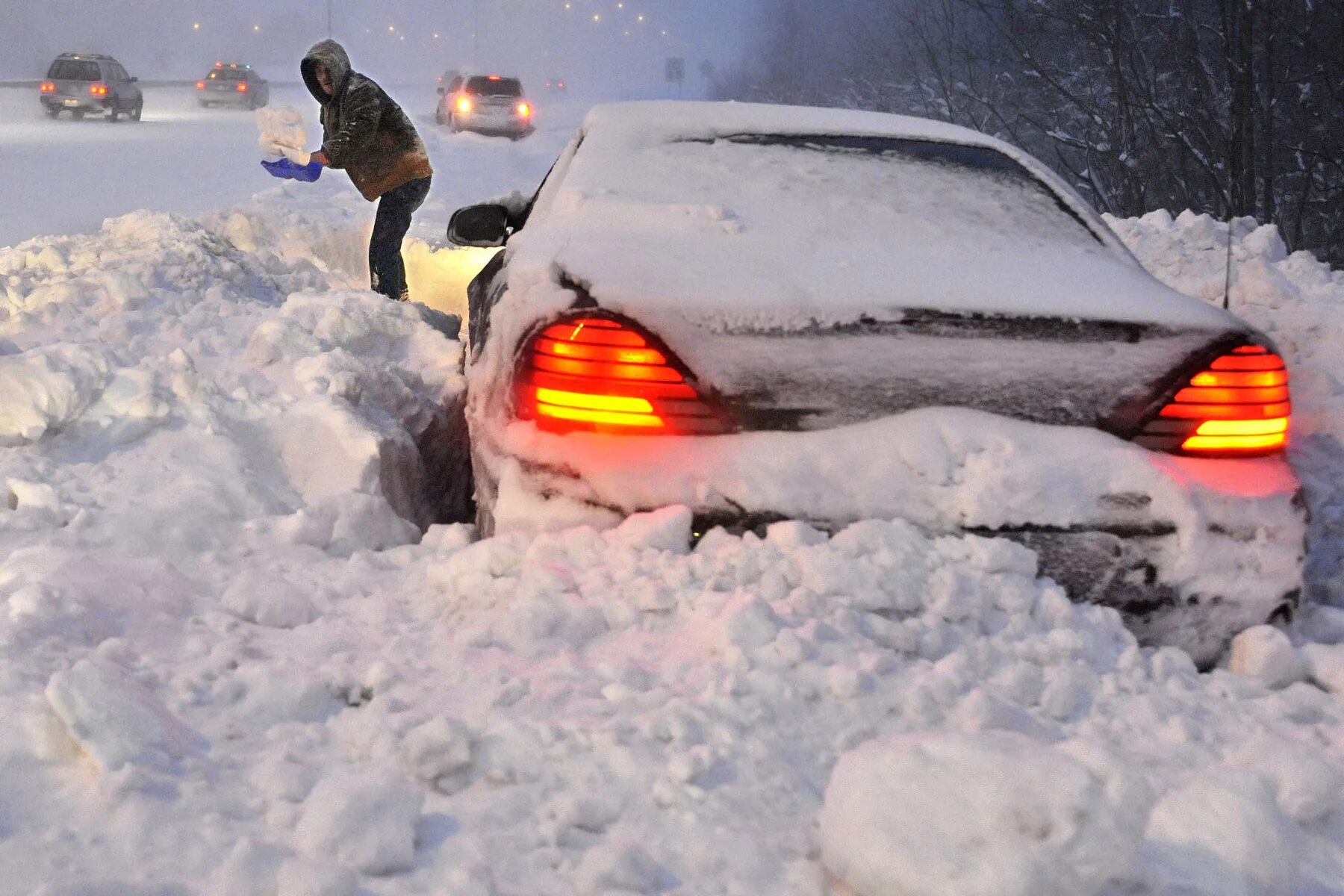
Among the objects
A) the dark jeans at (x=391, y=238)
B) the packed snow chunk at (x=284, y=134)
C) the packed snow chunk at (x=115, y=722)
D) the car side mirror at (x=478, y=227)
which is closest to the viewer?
the packed snow chunk at (x=115, y=722)

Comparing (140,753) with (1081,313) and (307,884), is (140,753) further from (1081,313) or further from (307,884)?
(1081,313)

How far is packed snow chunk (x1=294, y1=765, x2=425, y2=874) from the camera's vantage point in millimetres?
1636

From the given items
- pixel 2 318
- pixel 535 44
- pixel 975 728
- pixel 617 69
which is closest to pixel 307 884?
pixel 975 728

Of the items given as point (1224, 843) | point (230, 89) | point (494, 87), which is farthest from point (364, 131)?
point (230, 89)

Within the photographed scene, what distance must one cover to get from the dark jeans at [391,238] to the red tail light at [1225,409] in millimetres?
4941

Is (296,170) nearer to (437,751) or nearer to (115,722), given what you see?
(115,722)

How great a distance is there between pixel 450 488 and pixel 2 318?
1.98 m

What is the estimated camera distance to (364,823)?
65.9 inches

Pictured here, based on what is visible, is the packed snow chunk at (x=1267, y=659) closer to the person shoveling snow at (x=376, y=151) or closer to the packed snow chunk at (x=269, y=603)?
the packed snow chunk at (x=269, y=603)

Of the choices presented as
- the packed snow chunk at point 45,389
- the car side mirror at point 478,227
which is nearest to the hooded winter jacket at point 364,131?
the car side mirror at point 478,227

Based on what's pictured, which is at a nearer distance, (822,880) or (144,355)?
(822,880)

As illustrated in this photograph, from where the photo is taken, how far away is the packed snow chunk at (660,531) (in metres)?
2.43

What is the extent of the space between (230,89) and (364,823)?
44054 millimetres

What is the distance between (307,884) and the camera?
60.2 inches
